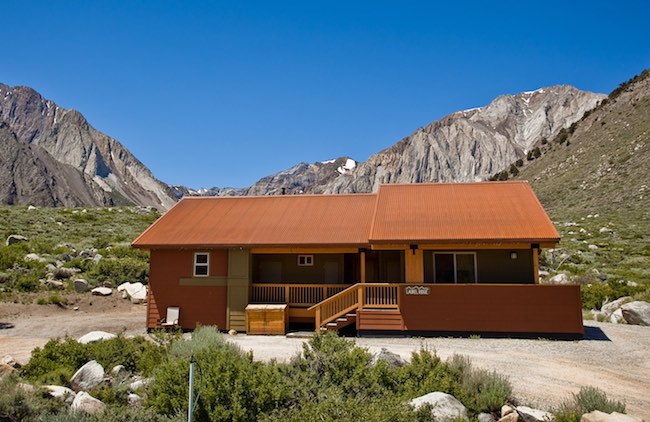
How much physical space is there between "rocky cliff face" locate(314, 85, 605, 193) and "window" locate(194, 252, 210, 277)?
11039 centimetres

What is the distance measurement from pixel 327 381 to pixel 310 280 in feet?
33.3

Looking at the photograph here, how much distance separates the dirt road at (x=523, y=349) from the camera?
10.9 m

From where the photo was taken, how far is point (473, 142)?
→ 13725 centimetres

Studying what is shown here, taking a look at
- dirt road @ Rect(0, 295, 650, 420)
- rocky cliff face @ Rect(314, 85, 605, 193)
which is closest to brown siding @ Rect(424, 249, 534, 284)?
dirt road @ Rect(0, 295, 650, 420)

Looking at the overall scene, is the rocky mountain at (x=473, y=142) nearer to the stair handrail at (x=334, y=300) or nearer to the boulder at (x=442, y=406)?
the stair handrail at (x=334, y=300)

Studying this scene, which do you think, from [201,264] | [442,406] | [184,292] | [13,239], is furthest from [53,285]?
[442,406]

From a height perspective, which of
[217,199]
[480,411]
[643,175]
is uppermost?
[643,175]

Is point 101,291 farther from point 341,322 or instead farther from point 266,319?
point 341,322

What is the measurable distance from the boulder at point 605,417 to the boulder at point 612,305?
13555 mm

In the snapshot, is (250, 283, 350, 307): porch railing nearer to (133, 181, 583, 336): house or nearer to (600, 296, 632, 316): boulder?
(133, 181, 583, 336): house

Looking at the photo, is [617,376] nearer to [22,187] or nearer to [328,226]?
[328,226]

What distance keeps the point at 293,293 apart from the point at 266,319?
5.00 ft

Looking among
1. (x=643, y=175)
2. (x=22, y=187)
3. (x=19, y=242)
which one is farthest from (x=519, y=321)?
(x=22, y=187)

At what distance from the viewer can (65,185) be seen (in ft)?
519
